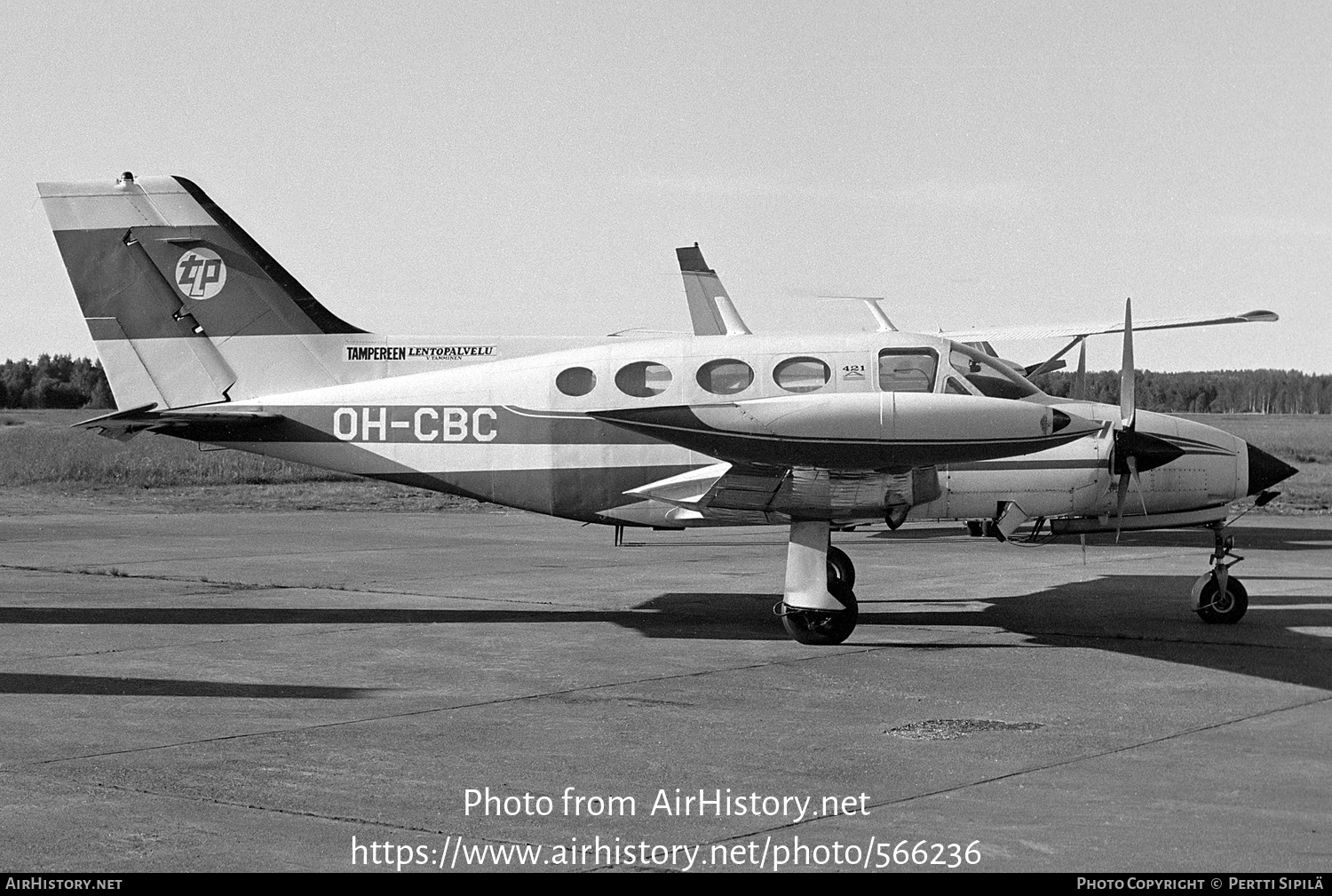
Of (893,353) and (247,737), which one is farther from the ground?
(893,353)

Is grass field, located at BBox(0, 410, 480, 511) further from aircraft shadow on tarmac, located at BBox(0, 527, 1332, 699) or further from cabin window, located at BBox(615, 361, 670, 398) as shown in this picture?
cabin window, located at BBox(615, 361, 670, 398)

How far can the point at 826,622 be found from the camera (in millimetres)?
11930

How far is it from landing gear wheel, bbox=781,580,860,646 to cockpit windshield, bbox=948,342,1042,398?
2207 mm

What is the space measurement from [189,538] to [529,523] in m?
6.98

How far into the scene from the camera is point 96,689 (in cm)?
961

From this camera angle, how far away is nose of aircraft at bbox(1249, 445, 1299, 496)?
13.5 m

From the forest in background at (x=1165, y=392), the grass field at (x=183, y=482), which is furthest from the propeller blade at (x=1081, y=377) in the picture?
the forest in background at (x=1165, y=392)

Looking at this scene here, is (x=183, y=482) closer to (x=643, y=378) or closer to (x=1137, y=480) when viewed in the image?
(x=643, y=378)

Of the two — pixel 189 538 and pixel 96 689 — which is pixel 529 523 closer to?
pixel 189 538

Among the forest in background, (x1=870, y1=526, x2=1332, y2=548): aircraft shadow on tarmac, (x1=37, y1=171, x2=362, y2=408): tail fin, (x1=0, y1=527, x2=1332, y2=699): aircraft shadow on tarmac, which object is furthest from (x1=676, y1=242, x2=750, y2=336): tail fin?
the forest in background

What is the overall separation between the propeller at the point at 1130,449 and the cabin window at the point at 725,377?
3.48m

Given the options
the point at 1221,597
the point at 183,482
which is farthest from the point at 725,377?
the point at 183,482

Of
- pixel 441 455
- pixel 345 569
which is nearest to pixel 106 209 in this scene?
pixel 441 455

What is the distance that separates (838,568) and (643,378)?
2561mm
